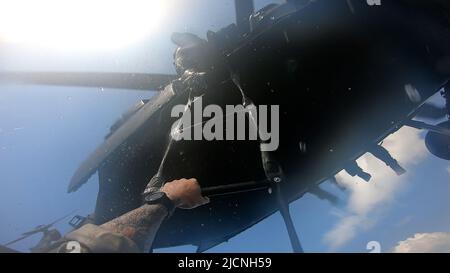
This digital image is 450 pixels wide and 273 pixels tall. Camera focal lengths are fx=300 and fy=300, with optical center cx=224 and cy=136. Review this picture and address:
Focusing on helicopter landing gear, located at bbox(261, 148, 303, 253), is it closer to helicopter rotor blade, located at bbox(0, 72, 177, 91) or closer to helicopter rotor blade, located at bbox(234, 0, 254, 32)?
helicopter rotor blade, located at bbox(234, 0, 254, 32)

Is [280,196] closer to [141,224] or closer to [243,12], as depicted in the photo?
[141,224]

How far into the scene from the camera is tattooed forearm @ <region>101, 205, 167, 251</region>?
281 cm

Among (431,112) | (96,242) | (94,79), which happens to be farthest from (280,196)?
(94,79)

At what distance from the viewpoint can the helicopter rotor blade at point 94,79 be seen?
6078 mm

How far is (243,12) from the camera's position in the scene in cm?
486

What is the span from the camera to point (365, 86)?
4.16 meters

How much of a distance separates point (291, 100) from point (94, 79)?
4.08 meters

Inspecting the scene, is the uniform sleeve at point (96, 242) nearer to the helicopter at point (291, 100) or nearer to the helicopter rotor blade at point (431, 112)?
the helicopter at point (291, 100)

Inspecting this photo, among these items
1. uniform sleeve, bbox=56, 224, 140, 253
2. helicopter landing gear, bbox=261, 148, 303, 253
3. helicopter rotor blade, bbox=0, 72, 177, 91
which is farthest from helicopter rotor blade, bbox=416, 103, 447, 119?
helicopter rotor blade, bbox=0, 72, 177, 91

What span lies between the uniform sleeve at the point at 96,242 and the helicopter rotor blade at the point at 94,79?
151 inches

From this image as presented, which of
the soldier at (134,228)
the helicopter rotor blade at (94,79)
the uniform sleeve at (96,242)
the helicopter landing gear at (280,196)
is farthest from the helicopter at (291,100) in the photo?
the uniform sleeve at (96,242)

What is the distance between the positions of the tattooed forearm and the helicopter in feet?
2.45
